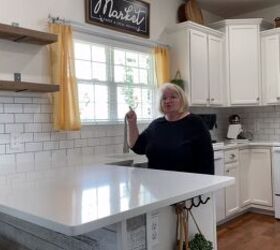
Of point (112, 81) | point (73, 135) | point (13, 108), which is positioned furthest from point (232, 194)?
point (13, 108)

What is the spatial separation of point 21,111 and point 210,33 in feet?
8.93

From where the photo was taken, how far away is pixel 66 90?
289cm

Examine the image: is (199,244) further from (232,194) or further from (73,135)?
(232,194)

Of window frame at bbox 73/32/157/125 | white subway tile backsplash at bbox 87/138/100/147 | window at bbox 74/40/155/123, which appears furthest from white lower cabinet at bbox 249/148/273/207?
white subway tile backsplash at bbox 87/138/100/147

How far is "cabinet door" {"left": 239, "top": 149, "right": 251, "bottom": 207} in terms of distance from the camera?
4355 mm

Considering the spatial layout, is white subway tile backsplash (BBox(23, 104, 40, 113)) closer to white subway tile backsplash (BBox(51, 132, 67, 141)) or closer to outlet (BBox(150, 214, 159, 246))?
Answer: white subway tile backsplash (BBox(51, 132, 67, 141))

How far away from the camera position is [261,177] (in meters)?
4.38

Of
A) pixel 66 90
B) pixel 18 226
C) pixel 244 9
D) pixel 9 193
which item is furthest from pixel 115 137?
pixel 244 9

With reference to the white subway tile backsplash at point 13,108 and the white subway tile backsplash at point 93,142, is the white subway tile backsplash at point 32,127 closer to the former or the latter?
the white subway tile backsplash at point 13,108

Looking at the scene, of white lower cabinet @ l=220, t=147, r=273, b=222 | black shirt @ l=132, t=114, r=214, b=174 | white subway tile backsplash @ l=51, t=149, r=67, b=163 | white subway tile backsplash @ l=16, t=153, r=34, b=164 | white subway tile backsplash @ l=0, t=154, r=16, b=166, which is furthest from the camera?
white lower cabinet @ l=220, t=147, r=273, b=222

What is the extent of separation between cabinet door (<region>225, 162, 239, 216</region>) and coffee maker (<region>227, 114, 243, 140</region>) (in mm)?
621

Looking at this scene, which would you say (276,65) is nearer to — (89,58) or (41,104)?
(89,58)

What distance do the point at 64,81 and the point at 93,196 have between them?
1.84 meters

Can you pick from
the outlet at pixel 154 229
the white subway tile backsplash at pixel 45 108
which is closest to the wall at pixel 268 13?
the white subway tile backsplash at pixel 45 108
